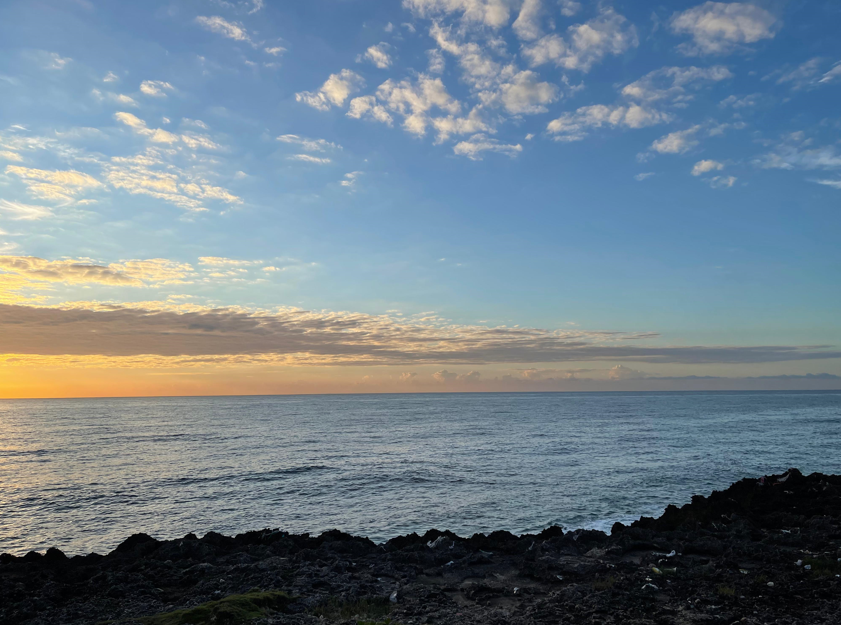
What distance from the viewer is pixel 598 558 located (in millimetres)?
17266

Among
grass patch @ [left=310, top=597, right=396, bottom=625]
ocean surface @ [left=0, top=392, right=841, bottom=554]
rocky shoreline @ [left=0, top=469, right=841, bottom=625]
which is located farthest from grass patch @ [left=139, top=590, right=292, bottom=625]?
ocean surface @ [left=0, top=392, right=841, bottom=554]

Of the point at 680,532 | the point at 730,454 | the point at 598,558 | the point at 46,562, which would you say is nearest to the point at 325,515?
the point at 46,562

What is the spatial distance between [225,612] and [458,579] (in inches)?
288

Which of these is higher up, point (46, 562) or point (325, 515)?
point (46, 562)

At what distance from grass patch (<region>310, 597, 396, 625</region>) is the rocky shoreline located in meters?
0.05

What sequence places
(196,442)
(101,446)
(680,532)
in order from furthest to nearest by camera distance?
1. (196,442)
2. (101,446)
3. (680,532)

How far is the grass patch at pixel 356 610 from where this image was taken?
1214cm

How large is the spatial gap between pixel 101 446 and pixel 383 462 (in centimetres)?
4218

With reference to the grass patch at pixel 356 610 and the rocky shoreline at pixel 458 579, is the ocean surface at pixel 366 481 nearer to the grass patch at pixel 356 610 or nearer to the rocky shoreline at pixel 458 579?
the rocky shoreline at pixel 458 579

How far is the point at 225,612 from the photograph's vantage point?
11.4m

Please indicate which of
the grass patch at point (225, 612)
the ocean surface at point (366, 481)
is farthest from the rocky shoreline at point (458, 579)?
the ocean surface at point (366, 481)

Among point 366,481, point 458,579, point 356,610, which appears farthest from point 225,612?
point 366,481

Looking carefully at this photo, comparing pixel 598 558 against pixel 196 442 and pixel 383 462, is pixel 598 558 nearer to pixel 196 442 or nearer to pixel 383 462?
pixel 383 462

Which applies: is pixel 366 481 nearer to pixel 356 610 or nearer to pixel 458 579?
pixel 458 579
